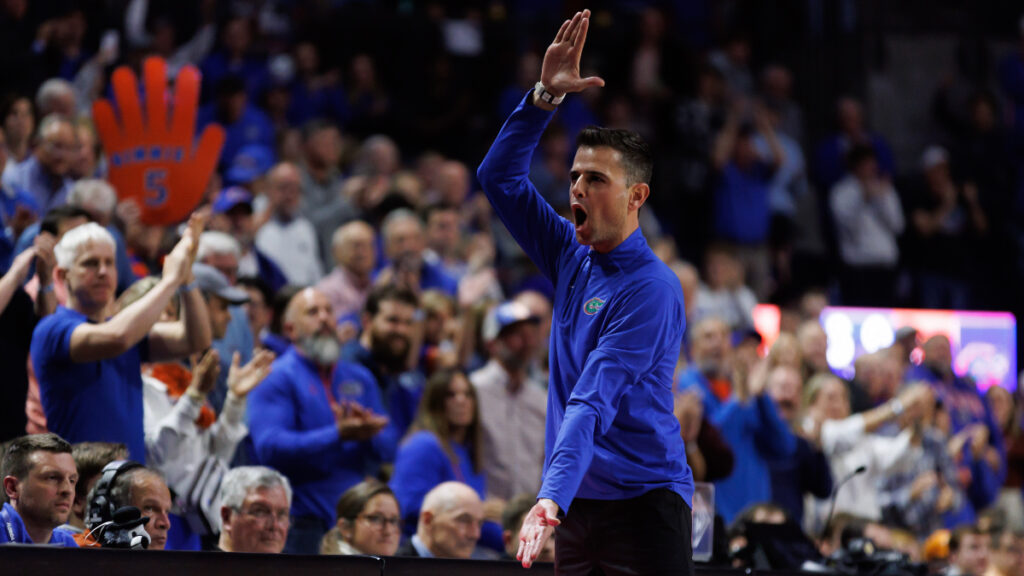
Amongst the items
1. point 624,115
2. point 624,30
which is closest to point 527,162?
point 624,115

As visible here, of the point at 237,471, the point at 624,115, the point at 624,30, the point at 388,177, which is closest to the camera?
the point at 237,471

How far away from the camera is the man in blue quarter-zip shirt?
10.9ft

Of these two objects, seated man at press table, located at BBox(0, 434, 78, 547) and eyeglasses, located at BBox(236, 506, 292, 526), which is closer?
seated man at press table, located at BBox(0, 434, 78, 547)

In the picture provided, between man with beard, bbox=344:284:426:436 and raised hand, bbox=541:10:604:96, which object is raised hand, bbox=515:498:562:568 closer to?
raised hand, bbox=541:10:604:96

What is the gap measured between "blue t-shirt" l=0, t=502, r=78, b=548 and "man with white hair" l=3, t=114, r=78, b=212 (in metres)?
2.79

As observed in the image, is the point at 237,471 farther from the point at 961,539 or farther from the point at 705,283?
the point at 705,283

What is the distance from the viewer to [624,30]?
12.8m

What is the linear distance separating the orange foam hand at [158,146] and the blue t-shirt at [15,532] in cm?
227

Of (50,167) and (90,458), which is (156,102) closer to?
(50,167)

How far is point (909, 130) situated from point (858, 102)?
0.71 meters

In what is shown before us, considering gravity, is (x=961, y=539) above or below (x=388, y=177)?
below

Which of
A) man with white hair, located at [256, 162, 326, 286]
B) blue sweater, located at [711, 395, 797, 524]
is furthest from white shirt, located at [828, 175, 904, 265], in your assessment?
man with white hair, located at [256, 162, 326, 286]

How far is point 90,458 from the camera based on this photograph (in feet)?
15.5

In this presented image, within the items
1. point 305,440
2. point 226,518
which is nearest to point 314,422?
point 305,440
